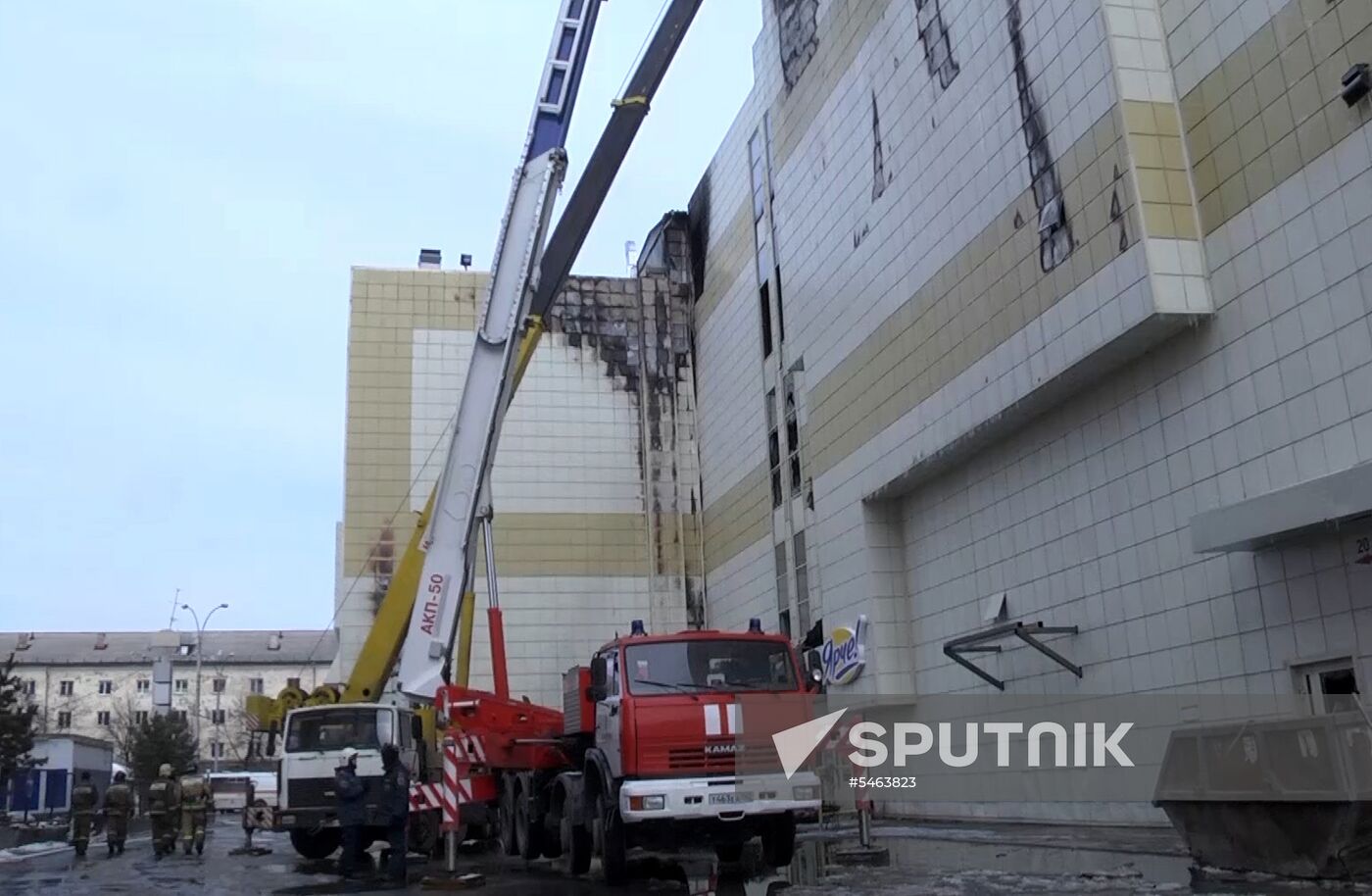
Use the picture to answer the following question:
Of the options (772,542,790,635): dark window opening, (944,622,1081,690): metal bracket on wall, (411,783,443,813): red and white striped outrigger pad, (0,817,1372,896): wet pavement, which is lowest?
(0,817,1372,896): wet pavement

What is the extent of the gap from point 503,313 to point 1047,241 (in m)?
8.28

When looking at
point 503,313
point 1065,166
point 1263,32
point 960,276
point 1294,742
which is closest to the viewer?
point 1294,742

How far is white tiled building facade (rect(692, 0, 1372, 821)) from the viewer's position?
13.1 meters

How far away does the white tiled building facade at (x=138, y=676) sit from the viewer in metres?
89.1

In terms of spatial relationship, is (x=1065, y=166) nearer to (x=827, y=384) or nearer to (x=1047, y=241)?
(x=1047, y=241)

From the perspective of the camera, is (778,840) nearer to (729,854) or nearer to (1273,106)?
(729,854)

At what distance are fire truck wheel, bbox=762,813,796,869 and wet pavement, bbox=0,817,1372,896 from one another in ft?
0.47

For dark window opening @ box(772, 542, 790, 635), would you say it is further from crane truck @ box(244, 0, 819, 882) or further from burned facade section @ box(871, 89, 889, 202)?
burned facade section @ box(871, 89, 889, 202)

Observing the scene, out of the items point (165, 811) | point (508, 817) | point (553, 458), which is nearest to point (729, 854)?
point (508, 817)

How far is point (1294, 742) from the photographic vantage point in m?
9.17

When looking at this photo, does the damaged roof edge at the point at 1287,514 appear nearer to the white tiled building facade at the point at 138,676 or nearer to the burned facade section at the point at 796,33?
the burned facade section at the point at 796,33

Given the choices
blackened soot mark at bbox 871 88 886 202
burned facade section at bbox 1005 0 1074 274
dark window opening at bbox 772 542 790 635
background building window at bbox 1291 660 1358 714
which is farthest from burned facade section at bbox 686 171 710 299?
background building window at bbox 1291 660 1358 714

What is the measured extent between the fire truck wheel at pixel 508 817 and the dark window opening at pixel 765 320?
1747cm

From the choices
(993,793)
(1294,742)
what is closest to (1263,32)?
(1294,742)
